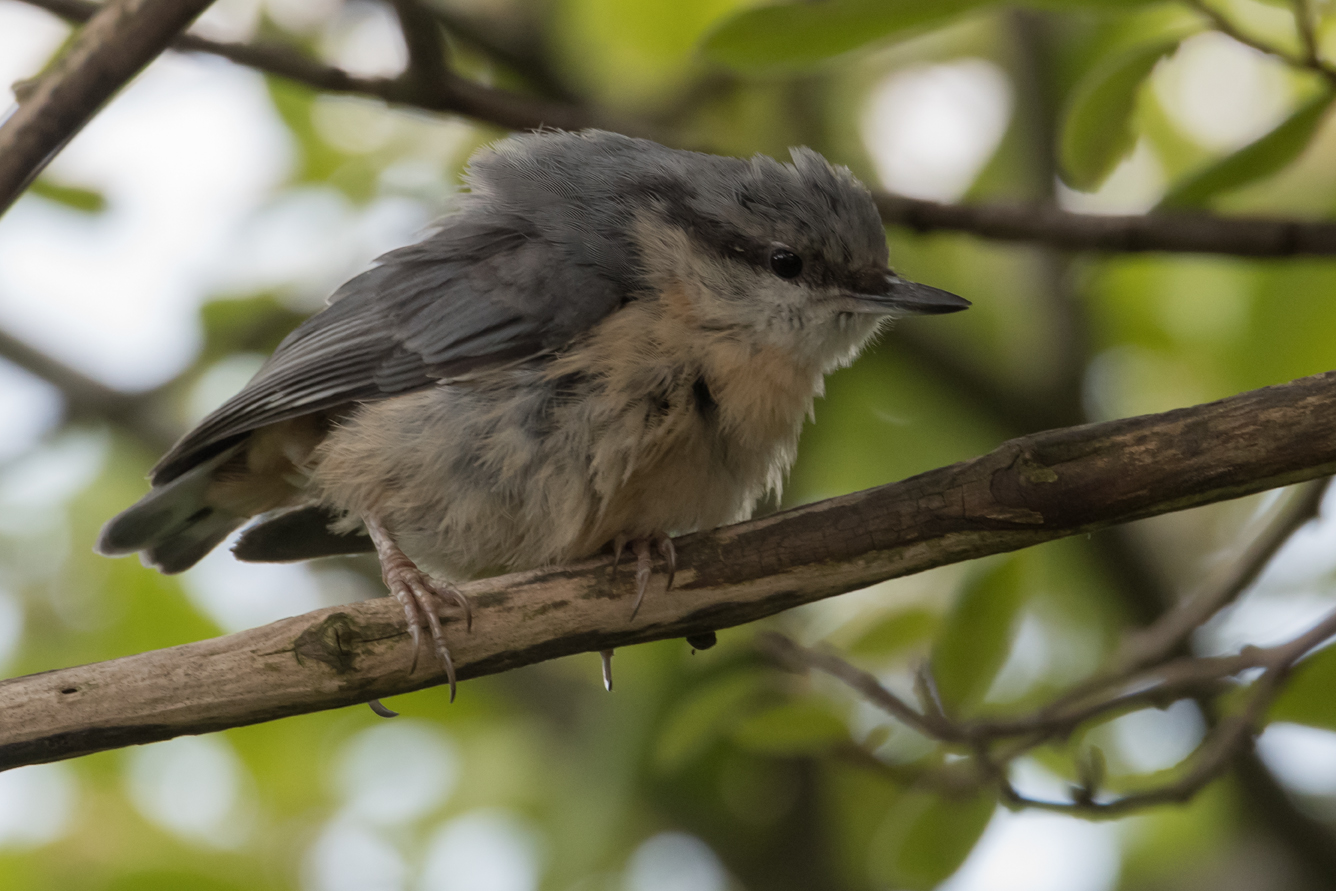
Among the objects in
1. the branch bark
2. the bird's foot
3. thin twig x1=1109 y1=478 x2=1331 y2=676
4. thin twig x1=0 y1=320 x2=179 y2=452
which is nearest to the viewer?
the branch bark

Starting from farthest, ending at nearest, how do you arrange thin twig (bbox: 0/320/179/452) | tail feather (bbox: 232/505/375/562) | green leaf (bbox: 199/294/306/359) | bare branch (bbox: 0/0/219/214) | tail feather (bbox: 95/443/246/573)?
thin twig (bbox: 0/320/179/452), green leaf (bbox: 199/294/306/359), tail feather (bbox: 232/505/375/562), tail feather (bbox: 95/443/246/573), bare branch (bbox: 0/0/219/214)

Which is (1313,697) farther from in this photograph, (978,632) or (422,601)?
(422,601)

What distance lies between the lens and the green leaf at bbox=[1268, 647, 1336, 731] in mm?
2619

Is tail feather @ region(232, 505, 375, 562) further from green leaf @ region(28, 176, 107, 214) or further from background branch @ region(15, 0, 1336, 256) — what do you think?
background branch @ region(15, 0, 1336, 256)

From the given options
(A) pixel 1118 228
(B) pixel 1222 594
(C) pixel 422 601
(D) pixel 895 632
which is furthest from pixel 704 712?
(A) pixel 1118 228

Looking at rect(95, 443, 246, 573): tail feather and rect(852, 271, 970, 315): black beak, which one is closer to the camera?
rect(852, 271, 970, 315): black beak

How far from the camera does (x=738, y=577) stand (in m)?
2.47

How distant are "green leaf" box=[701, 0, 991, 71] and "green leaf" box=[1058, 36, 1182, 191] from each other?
346mm

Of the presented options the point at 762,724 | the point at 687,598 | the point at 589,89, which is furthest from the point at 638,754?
the point at 589,89

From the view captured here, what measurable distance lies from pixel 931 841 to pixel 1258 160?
1.66 metres

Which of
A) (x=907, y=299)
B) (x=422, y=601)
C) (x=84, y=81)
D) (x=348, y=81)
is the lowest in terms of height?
(x=422, y=601)

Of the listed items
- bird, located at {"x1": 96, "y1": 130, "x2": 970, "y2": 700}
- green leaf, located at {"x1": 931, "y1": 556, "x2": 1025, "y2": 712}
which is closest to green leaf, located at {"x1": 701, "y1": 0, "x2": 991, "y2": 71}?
bird, located at {"x1": 96, "y1": 130, "x2": 970, "y2": 700}

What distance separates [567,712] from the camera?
176 inches

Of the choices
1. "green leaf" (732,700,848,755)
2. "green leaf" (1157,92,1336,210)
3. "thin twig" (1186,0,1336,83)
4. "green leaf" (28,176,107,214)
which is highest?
"green leaf" (28,176,107,214)
